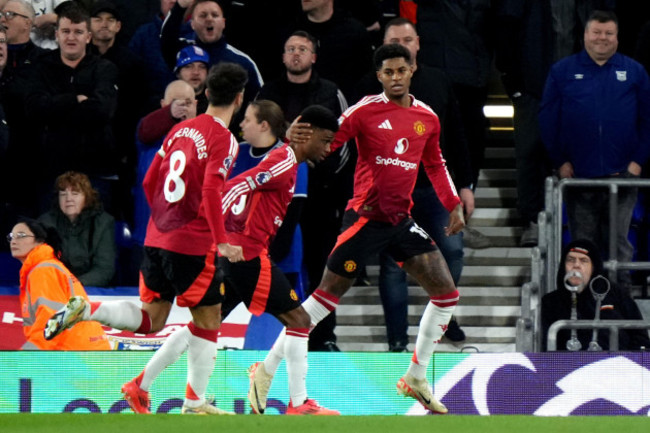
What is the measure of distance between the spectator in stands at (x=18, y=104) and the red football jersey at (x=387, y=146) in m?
3.45

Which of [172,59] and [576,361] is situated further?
[172,59]

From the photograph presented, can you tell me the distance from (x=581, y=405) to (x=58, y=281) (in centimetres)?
382

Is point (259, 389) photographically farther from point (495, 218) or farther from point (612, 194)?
point (495, 218)

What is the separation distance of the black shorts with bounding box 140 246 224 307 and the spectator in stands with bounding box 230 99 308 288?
1548 mm

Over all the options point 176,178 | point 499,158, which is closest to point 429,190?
point 499,158

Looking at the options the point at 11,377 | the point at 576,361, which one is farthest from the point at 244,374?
the point at 576,361

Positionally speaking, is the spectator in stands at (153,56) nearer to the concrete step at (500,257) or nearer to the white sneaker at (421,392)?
Result: the concrete step at (500,257)

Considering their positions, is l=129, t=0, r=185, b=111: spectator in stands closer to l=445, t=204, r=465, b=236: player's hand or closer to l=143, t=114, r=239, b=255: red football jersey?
l=445, t=204, r=465, b=236: player's hand

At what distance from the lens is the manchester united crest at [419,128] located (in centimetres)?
930

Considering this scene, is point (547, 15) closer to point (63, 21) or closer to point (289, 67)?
point (289, 67)

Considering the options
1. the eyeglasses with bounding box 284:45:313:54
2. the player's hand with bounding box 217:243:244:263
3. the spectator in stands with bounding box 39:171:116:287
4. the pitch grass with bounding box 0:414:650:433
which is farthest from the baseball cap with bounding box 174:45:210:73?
the pitch grass with bounding box 0:414:650:433

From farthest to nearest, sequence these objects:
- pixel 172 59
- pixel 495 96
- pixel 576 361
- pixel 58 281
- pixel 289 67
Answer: pixel 495 96
pixel 172 59
pixel 289 67
pixel 58 281
pixel 576 361

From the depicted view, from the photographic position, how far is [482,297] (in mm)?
12336

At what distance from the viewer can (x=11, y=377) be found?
9.41 meters
